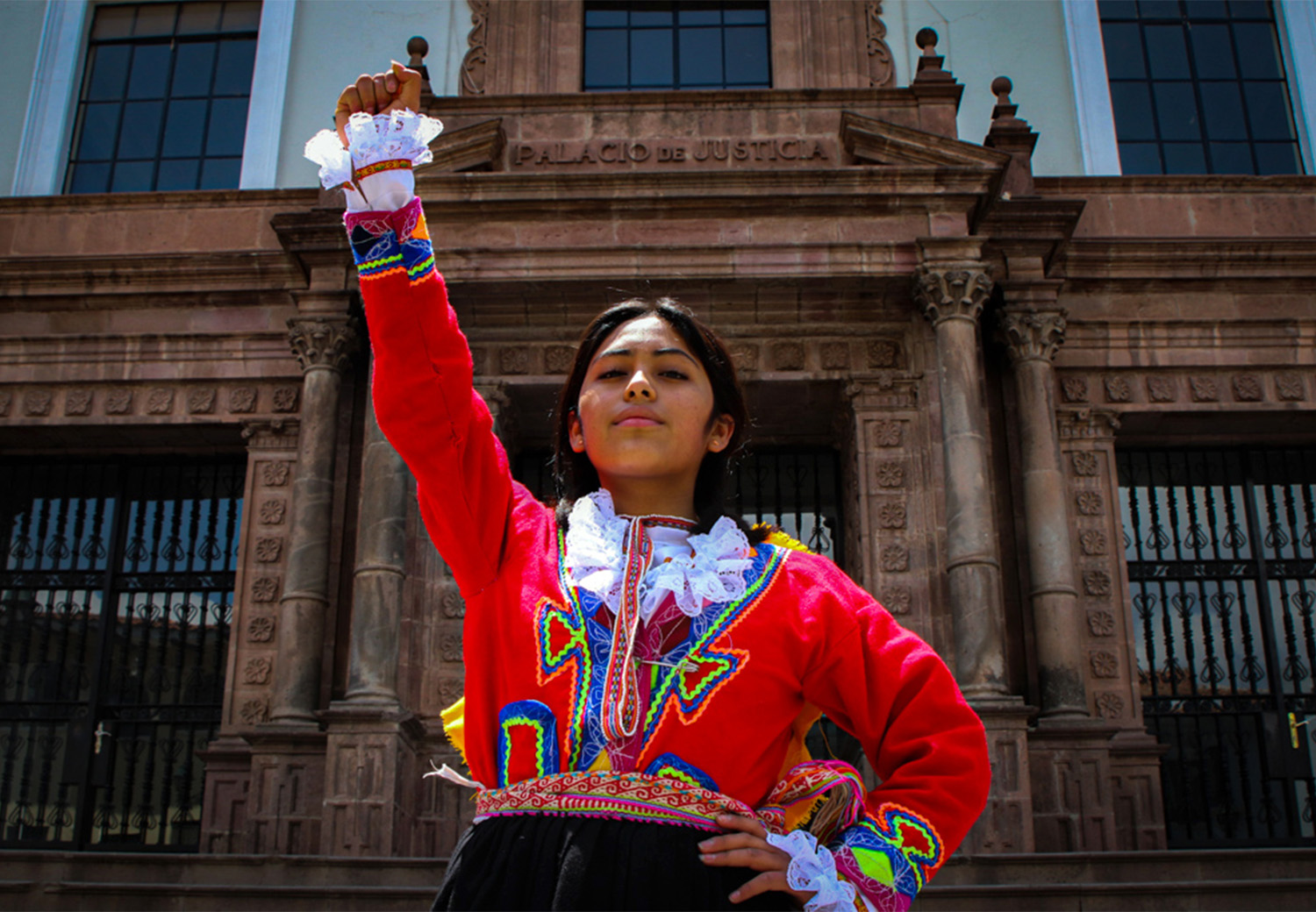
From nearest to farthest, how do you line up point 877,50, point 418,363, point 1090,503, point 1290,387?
point 418,363 → point 1090,503 → point 1290,387 → point 877,50

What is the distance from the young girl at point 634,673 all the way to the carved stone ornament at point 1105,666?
360 inches

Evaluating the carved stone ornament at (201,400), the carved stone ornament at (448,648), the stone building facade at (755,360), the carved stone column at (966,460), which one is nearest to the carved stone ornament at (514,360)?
the stone building facade at (755,360)

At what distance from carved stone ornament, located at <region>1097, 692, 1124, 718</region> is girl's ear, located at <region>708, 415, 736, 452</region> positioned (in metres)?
9.05

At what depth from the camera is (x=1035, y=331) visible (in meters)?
10.7

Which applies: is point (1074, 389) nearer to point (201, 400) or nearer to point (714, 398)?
point (201, 400)

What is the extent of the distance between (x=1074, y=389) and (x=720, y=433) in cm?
970

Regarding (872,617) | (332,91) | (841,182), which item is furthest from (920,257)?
(872,617)

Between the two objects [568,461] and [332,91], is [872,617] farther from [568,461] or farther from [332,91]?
[332,91]

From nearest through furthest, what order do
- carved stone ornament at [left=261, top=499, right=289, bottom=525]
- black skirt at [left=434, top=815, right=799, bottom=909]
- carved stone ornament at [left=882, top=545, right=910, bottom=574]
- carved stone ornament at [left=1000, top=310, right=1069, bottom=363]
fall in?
1. black skirt at [left=434, top=815, right=799, bottom=909]
2. carved stone ornament at [left=882, top=545, right=910, bottom=574]
3. carved stone ornament at [left=1000, top=310, right=1069, bottom=363]
4. carved stone ornament at [left=261, top=499, right=289, bottom=525]

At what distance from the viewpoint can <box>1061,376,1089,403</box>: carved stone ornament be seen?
37.2 feet

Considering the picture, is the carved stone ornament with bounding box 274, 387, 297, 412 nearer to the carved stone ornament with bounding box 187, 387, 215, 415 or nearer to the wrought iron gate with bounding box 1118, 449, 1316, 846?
the carved stone ornament with bounding box 187, 387, 215, 415

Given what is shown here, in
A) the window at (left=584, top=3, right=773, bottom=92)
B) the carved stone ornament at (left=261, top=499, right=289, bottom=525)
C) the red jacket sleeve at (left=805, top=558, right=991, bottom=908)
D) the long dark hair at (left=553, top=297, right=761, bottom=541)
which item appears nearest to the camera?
the red jacket sleeve at (left=805, top=558, right=991, bottom=908)

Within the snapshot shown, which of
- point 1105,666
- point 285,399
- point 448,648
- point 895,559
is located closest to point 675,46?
point 285,399

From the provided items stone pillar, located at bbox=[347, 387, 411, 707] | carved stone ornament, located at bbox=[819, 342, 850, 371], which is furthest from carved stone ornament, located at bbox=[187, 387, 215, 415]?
carved stone ornament, located at bbox=[819, 342, 850, 371]
